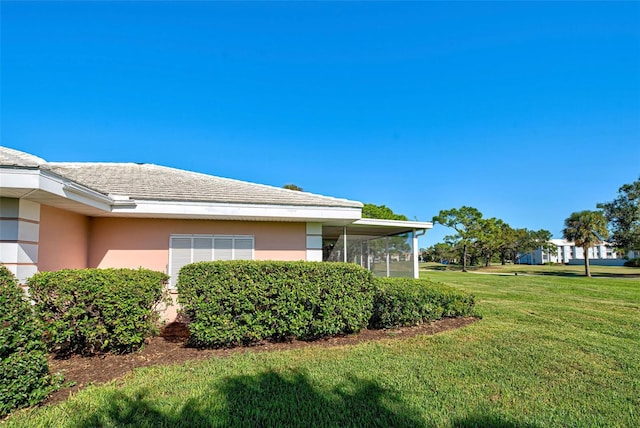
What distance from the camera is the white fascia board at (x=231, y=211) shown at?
6898mm

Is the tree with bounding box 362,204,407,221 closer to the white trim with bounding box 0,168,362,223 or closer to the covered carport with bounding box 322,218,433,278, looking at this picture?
the covered carport with bounding box 322,218,433,278

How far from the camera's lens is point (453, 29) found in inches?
414

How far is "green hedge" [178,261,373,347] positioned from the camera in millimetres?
5102

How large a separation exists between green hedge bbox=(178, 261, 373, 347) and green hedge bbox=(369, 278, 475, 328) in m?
0.76

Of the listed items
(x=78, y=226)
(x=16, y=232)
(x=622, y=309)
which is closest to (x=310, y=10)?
(x=78, y=226)

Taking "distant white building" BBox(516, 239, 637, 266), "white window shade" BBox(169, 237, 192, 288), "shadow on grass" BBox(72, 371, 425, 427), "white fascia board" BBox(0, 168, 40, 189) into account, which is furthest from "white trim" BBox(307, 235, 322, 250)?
"distant white building" BBox(516, 239, 637, 266)

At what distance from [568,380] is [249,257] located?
6.29 metres

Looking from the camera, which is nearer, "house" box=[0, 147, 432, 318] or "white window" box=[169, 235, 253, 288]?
"house" box=[0, 147, 432, 318]

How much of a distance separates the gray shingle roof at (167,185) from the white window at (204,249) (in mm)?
1073

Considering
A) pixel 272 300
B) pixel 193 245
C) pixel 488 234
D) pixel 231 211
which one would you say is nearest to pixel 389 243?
pixel 231 211

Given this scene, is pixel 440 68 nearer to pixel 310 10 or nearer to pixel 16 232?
pixel 310 10

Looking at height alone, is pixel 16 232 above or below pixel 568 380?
above

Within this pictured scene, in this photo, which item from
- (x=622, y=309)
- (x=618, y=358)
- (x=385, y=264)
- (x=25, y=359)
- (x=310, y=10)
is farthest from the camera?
(x=385, y=264)

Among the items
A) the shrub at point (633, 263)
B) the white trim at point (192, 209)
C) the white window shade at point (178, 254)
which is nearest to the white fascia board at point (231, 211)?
the white trim at point (192, 209)
